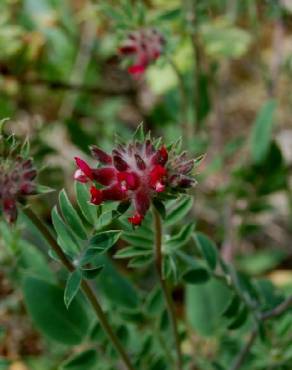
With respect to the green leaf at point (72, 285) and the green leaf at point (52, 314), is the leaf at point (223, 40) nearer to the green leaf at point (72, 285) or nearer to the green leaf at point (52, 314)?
the green leaf at point (52, 314)

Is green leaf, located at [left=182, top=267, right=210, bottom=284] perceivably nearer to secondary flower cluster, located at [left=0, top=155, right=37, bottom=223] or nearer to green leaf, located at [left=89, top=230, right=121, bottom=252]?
green leaf, located at [left=89, top=230, right=121, bottom=252]

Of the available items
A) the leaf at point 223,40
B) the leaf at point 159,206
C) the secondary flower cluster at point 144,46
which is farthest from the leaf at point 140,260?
the leaf at point 223,40

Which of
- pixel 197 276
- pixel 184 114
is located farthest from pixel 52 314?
pixel 184 114

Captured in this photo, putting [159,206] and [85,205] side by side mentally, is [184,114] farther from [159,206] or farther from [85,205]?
[159,206]

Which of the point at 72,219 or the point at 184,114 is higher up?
the point at 72,219

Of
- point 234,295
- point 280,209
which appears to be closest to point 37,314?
point 234,295

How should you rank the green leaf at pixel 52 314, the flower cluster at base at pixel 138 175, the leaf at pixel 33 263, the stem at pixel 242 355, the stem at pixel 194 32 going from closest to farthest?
the flower cluster at base at pixel 138 175
the stem at pixel 242 355
the green leaf at pixel 52 314
the leaf at pixel 33 263
the stem at pixel 194 32
